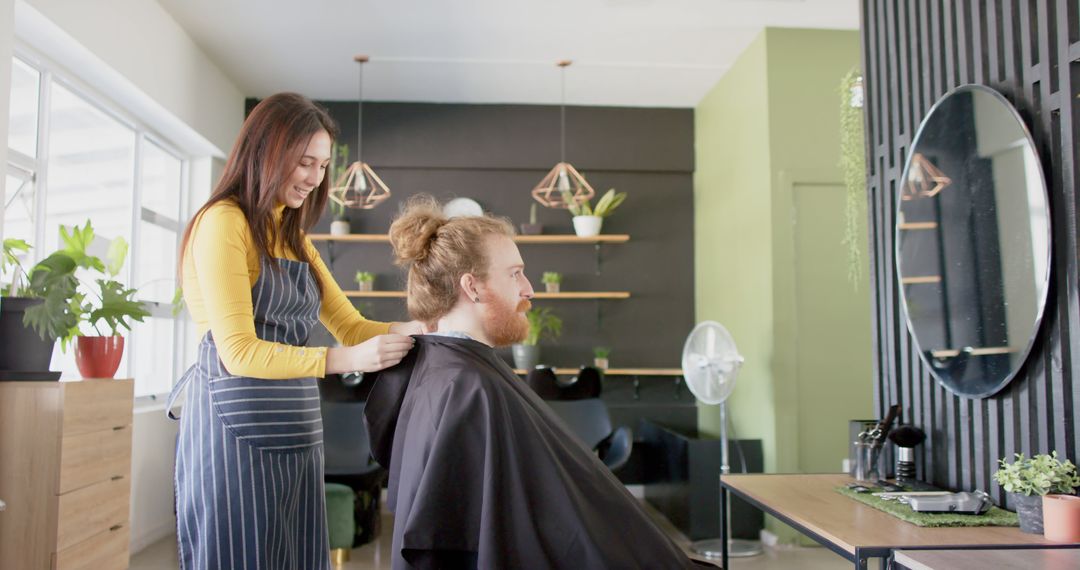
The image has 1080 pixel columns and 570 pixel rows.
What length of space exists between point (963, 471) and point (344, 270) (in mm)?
4528

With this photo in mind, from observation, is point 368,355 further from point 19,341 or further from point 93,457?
point 93,457

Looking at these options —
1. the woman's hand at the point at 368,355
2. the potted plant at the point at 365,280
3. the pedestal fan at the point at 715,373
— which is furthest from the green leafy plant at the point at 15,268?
the pedestal fan at the point at 715,373

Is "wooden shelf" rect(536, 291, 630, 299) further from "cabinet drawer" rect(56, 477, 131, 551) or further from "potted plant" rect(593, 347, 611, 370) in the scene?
"cabinet drawer" rect(56, 477, 131, 551)

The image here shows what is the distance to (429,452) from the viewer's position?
1.51 m

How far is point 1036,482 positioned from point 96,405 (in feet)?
9.76

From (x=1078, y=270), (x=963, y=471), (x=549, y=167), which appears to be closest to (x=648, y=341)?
(x=549, y=167)

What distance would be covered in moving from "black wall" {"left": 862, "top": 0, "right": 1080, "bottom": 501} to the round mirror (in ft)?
0.12

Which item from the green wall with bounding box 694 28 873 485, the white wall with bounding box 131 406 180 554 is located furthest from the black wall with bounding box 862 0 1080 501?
the white wall with bounding box 131 406 180 554

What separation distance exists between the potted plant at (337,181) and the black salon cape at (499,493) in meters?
4.38

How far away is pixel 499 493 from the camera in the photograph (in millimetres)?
1481

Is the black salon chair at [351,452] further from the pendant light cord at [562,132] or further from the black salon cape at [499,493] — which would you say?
the black salon cape at [499,493]

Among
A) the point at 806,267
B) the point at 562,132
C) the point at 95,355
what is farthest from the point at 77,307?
the point at 562,132

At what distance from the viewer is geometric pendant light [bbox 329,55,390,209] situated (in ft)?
17.2

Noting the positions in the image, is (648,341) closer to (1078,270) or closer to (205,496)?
(1078,270)
